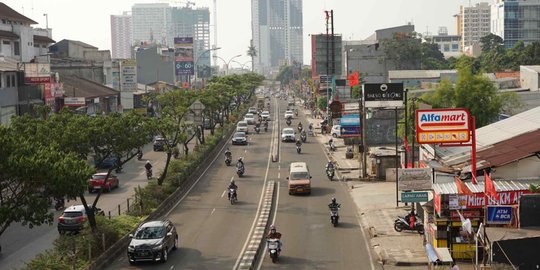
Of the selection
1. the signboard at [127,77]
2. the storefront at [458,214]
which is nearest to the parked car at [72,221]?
the storefront at [458,214]

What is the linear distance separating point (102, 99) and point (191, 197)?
4724cm

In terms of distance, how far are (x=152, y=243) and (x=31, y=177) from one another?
7502 millimetres

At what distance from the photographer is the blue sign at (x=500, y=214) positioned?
26.1 meters

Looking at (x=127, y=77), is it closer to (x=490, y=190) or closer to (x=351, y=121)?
(x=351, y=121)

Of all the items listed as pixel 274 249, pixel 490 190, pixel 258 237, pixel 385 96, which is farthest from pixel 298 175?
pixel 490 190

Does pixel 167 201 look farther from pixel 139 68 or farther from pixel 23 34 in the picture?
pixel 139 68

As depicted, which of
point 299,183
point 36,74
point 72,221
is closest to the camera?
point 72,221

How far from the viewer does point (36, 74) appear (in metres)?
66.4

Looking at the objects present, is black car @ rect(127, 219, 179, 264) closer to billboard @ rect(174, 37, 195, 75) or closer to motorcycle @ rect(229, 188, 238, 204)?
motorcycle @ rect(229, 188, 238, 204)

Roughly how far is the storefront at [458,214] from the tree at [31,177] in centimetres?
1333

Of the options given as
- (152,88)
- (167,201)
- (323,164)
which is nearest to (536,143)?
(167,201)

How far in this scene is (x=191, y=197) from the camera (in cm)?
4672

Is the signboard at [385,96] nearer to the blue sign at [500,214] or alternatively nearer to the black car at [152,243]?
the black car at [152,243]

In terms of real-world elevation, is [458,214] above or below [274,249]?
above
